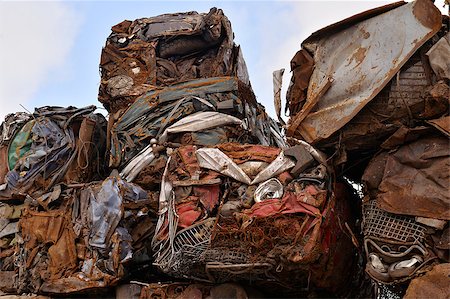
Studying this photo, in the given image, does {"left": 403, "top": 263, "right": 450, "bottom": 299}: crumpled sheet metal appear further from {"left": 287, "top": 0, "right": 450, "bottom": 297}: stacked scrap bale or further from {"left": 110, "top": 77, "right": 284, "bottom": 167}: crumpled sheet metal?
{"left": 110, "top": 77, "right": 284, "bottom": 167}: crumpled sheet metal

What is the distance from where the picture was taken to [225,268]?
5273mm

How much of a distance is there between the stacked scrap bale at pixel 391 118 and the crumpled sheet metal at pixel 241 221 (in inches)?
16.6

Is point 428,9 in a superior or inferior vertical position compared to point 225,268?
superior

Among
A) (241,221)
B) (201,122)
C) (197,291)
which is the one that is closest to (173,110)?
(201,122)

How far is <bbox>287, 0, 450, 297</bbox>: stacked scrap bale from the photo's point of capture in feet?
14.9

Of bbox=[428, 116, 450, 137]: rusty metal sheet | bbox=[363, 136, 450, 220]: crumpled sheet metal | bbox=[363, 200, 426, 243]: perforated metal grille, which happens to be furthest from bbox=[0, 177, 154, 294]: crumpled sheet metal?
bbox=[428, 116, 450, 137]: rusty metal sheet

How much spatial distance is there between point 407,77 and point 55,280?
3.61 metres

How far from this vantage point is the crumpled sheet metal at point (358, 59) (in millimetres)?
4707

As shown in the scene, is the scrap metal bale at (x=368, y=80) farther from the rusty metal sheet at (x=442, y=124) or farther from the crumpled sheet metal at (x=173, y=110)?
the crumpled sheet metal at (x=173, y=110)

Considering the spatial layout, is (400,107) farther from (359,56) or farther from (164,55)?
(164,55)

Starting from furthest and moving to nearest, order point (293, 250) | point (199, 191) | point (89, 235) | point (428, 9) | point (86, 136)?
1. point (86, 136)
2. point (89, 235)
3. point (199, 191)
4. point (293, 250)
5. point (428, 9)

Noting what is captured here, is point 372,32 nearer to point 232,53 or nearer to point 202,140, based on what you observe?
point 202,140

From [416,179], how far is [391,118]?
48cm

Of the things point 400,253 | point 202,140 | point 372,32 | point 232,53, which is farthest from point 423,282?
point 232,53
